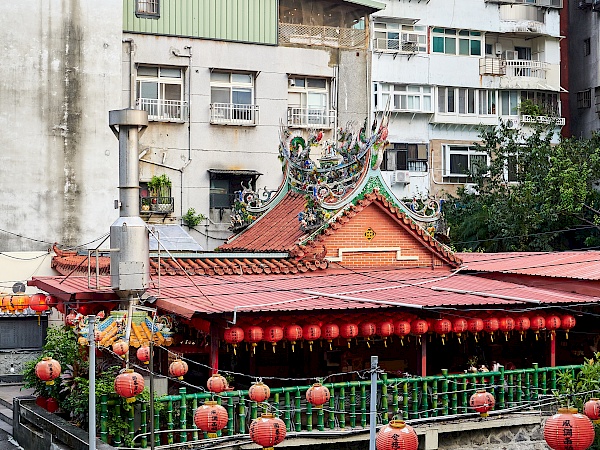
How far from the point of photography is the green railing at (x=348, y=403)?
17.5 m

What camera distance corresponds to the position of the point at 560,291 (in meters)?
22.8

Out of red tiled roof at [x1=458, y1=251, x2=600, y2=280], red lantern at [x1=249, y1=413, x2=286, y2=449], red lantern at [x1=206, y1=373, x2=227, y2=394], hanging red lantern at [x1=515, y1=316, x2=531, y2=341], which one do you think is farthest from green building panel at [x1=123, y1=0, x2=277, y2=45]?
red lantern at [x1=249, y1=413, x2=286, y2=449]

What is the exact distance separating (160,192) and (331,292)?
15.7 m

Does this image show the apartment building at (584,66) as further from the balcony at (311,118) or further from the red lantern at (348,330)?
the red lantern at (348,330)

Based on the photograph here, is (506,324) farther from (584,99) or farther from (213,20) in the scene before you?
(584,99)

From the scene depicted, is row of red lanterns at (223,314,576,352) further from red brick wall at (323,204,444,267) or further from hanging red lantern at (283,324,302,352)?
red brick wall at (323,204,444,267)

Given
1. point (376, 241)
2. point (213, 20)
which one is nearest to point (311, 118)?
point (213, 20)

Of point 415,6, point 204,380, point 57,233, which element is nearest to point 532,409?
point 204,380

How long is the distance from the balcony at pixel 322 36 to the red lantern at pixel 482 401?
66.6 feet

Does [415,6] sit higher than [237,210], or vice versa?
[415,6]

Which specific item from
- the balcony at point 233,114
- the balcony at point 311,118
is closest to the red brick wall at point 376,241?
the balcony at point 233,114

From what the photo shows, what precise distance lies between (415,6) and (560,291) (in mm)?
22056

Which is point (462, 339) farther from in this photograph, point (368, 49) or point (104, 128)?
point (368, 49)

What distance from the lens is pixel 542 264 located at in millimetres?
25391
